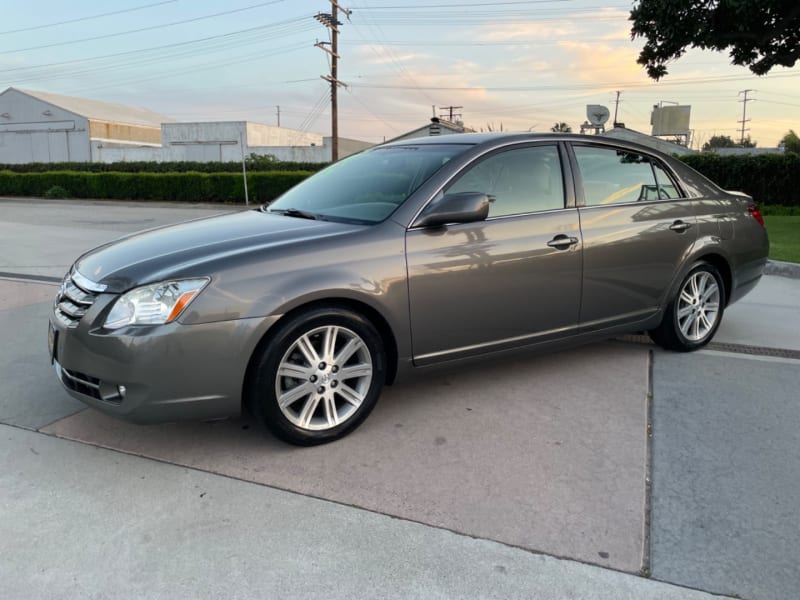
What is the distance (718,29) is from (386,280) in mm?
11441

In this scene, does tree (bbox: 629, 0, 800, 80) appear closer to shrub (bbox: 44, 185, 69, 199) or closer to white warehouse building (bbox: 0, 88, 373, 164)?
shrub (bbox: 44, 185, 69, 199)

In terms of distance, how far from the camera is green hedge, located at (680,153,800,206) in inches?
703

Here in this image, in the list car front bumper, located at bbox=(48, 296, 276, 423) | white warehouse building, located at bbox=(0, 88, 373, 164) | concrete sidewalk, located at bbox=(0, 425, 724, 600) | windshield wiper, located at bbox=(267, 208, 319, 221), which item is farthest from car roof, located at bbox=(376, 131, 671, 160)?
white warehouse building, located at bbox=(0, 88, 373, 164)

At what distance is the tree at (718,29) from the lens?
11.4m

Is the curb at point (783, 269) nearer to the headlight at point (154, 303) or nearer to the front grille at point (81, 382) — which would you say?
the headlight at point (154, 303)

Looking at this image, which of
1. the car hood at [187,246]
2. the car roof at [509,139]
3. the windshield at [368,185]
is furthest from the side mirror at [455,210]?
the car roof at [509,139]

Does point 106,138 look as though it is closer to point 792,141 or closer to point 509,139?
point 792,141

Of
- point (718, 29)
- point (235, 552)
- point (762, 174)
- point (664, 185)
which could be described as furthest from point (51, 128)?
point (235, 552)

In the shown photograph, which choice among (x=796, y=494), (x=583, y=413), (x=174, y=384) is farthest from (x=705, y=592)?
(x=174, y=384)

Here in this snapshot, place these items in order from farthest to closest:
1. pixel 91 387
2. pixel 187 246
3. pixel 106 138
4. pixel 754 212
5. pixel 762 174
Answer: pixel 106 138, pixel 762 174, pixel 754 212, pixel 187 246, pixel 91 387

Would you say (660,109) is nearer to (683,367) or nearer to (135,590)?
(683,367)

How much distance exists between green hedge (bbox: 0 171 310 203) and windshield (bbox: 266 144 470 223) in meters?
18.7

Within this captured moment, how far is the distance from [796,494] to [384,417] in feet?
6.74

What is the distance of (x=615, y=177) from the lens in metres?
4.44
